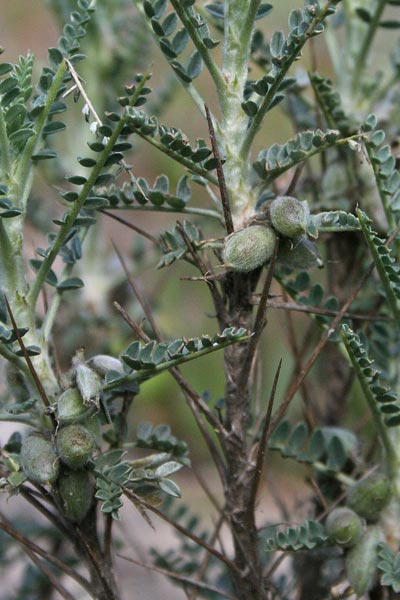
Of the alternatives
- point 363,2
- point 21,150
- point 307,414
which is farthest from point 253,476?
point 363,2

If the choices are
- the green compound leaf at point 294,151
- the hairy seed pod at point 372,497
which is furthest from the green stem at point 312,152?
the hairy seed pod at point 372,497

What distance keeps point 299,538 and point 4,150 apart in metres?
0.43

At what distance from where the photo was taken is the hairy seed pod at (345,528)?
0.73 meters

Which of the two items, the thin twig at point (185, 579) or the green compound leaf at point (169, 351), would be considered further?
the thin twig at point (185, 579)

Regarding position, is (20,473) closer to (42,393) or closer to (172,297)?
(42,393)

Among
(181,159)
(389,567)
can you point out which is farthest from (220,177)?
(389,567)

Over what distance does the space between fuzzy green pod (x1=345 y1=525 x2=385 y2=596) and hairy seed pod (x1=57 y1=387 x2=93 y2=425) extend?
11.4 inches

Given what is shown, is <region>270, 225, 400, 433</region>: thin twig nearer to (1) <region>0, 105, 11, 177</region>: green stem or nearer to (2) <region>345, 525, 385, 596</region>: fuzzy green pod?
(2) <region>345, 525, 385, 596</region>: fuzzy green pod

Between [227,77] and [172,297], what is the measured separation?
237 centimetres

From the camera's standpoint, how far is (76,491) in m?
0.65

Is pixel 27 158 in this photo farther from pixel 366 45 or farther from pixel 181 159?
pixel 366 45

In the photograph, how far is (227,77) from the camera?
2.30ft

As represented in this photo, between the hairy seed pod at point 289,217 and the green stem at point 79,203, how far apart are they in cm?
14

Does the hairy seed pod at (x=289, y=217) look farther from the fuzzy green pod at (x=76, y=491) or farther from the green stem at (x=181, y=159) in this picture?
the fuzzy green pod at (x=76, y=491)
